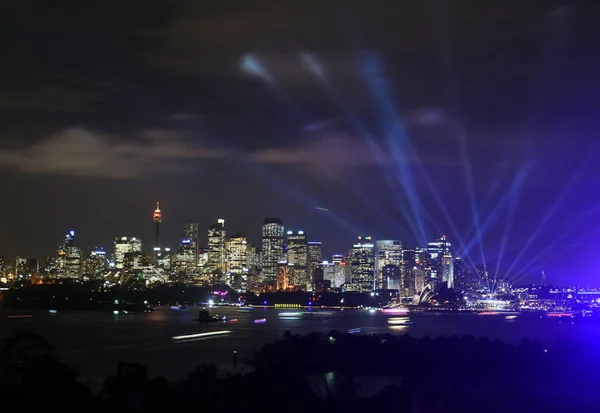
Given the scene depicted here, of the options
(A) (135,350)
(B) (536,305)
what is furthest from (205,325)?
(B) (536,305)

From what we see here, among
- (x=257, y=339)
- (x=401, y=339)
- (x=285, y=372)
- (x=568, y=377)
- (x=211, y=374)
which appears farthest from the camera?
(x=257, y=339)

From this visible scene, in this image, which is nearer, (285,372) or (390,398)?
(390,398)

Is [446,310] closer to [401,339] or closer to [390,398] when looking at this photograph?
[401,339]

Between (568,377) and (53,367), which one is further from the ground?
(53,367)

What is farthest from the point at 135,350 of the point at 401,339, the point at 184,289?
the point at 184,289

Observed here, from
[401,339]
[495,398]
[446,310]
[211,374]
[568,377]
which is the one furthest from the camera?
[446,310]

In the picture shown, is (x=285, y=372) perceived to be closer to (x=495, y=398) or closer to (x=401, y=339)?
(x=495, y=398)

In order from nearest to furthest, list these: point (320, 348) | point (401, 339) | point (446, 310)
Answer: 1. point (320, 348)
2. point (401, 339)
3. point (446, 310)

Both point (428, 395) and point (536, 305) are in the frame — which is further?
point (536, 305)

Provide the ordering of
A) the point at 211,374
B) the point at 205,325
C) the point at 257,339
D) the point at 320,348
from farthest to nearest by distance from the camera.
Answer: the point at 205,325
the point at 257,339
the point at 320,348
the point at 211,374
